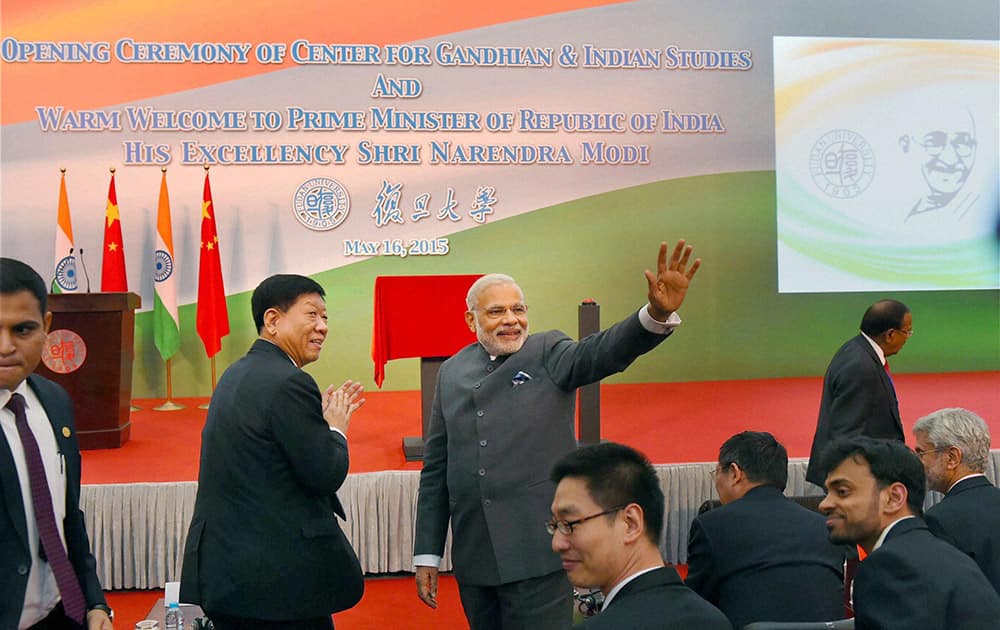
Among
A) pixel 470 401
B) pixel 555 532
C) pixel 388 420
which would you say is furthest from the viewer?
pixel 388 420

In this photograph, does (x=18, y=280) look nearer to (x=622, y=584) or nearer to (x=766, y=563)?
(x=622, y=584)

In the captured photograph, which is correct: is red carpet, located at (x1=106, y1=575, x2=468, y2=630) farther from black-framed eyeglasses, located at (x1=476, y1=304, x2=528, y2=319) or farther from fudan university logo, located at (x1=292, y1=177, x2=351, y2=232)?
fudan university logo, located at (x1=292, y1=177, x2=351, y2=232)

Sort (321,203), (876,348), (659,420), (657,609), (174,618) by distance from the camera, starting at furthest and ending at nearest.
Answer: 1. (321,203)
2. (659,420)
3. (876,348)
4. (174,618)
5. (657,609)

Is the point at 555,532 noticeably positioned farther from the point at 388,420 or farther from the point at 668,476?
the point at 388,420

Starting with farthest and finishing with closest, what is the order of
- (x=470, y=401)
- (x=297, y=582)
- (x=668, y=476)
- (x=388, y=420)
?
(x=388, y=420) < (x=668, y=476) < (x=470, y=401) < (x=297, y=582)

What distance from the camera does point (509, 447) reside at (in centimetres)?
247

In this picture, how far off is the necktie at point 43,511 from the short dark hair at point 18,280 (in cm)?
19


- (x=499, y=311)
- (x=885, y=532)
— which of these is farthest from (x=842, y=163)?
(x=885, y=532)

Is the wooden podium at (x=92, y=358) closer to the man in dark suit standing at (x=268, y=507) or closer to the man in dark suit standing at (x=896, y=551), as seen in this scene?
the man in dark suit standing at (x=268, y=507)

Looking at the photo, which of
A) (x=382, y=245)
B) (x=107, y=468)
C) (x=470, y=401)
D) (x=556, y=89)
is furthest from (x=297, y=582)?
(x=556, y=89)

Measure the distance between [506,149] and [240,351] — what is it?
2.16 meters

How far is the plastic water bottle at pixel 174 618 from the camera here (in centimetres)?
318

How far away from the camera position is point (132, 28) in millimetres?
A: 6051

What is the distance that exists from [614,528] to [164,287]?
4806 millimetres
